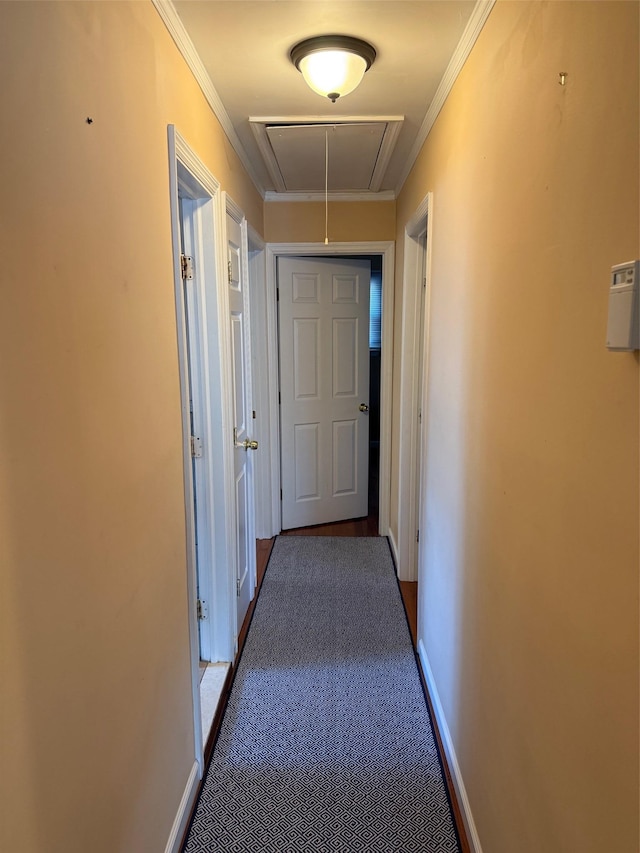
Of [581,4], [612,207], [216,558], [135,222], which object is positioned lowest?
[216,558]

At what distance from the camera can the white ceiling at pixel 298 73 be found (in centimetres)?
142

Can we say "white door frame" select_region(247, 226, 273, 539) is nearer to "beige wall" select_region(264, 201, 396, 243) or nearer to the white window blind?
"beige wall" select_region(264, 201, 396, 243)

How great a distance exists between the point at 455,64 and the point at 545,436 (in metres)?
1.36

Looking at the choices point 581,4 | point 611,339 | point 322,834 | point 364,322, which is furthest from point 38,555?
point 364,322

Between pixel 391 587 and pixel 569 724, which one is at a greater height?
pixel 569 724

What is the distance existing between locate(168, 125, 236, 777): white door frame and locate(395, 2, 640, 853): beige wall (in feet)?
2.82

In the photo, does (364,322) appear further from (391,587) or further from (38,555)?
(38,555)

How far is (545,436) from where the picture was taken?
1013mm

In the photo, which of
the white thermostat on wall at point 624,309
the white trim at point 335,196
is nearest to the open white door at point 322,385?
the white trim at point 335,196

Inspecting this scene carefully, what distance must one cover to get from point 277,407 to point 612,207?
3.04 m

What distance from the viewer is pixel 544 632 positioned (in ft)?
3.32

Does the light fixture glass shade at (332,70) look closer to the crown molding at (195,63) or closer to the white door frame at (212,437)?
the crown molding at (195,63)

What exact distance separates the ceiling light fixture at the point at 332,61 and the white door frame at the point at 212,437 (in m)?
0.45

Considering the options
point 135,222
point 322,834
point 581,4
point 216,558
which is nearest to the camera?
point 581,4
